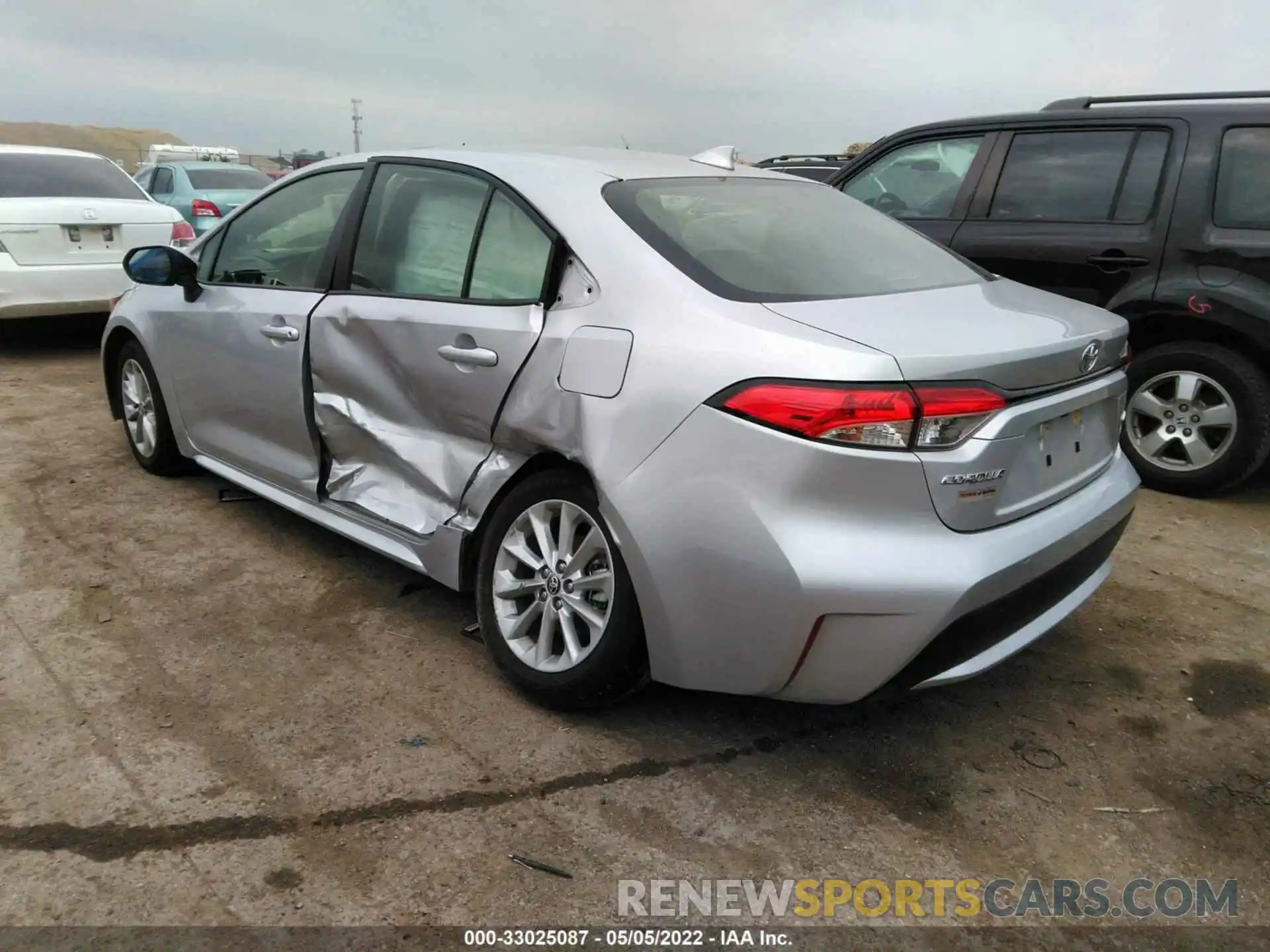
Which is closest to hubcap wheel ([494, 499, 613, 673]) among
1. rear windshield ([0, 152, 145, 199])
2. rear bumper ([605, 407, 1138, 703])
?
rear bumper ([605, 407, 1138, 703])

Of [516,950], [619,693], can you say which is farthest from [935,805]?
[516,950]

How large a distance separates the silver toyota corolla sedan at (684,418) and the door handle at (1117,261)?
6.38ft

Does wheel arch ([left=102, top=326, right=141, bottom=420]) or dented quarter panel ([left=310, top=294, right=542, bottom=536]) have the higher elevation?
dented quarter panel ([left=310, top=294, right=542, bottom=536])

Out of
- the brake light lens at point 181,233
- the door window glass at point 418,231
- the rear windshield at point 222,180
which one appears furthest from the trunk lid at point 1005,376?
the rear windshield at point 222,180

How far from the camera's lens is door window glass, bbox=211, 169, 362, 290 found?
3.63m

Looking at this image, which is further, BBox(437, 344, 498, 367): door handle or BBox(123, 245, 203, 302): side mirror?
BBox(123, 245, 203, 302): side mirror

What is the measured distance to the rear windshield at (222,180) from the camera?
39.3ft

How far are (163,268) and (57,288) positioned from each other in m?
3.72

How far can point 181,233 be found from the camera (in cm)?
795

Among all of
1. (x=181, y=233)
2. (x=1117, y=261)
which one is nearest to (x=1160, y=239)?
(x=1117, y=261)

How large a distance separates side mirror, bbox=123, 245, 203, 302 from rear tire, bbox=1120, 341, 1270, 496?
14.1 feet

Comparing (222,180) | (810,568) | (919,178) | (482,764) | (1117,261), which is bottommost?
(482,764)

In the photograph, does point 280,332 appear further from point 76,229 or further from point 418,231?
point 76,229

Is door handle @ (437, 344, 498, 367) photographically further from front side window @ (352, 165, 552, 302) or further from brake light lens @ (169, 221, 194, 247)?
brake light lens @ (169, 221, 194, 247)
